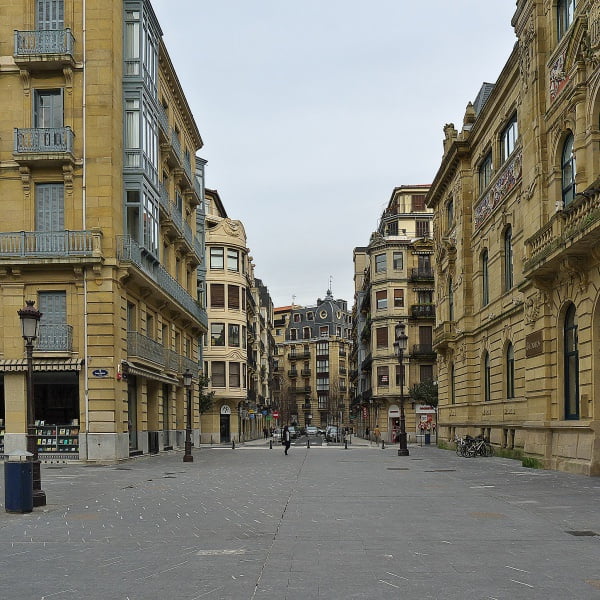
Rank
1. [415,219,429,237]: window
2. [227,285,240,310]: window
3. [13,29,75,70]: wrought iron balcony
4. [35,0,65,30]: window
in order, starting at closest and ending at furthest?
1. [13,29,75,70]: wrought iron balcony
2. [35,0,65,30]: window
3. [227,285,240,310]: window
4. [415,219,429,237]: window

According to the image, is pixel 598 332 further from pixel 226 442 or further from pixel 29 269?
pixel 226 442

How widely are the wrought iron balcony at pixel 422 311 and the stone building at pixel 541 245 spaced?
101 feet

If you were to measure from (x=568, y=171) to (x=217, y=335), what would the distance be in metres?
46.2

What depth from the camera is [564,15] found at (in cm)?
2405

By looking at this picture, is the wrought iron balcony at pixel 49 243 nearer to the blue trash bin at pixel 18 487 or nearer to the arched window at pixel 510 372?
the blue trash bin at pixel 18 487

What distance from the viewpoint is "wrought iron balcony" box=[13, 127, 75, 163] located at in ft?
97.3

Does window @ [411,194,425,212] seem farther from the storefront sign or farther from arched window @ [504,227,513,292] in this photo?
the storefront sign

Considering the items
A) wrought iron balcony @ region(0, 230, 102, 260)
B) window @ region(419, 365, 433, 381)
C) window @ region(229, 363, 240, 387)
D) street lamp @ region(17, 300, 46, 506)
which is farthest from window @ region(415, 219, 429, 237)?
street lamp @ region(17, 300, 46, 506)

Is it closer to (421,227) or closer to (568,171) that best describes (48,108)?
(568,171)

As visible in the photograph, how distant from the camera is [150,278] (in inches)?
1313

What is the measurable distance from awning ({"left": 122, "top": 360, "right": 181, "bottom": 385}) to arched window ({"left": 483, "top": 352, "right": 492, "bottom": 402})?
14.6 meters

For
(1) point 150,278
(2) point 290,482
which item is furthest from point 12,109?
(2) point 290,482

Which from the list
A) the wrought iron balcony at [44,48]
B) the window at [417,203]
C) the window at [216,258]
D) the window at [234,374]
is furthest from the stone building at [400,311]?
the wrought iron balcony at [44,48]

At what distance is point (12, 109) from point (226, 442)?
138ft
